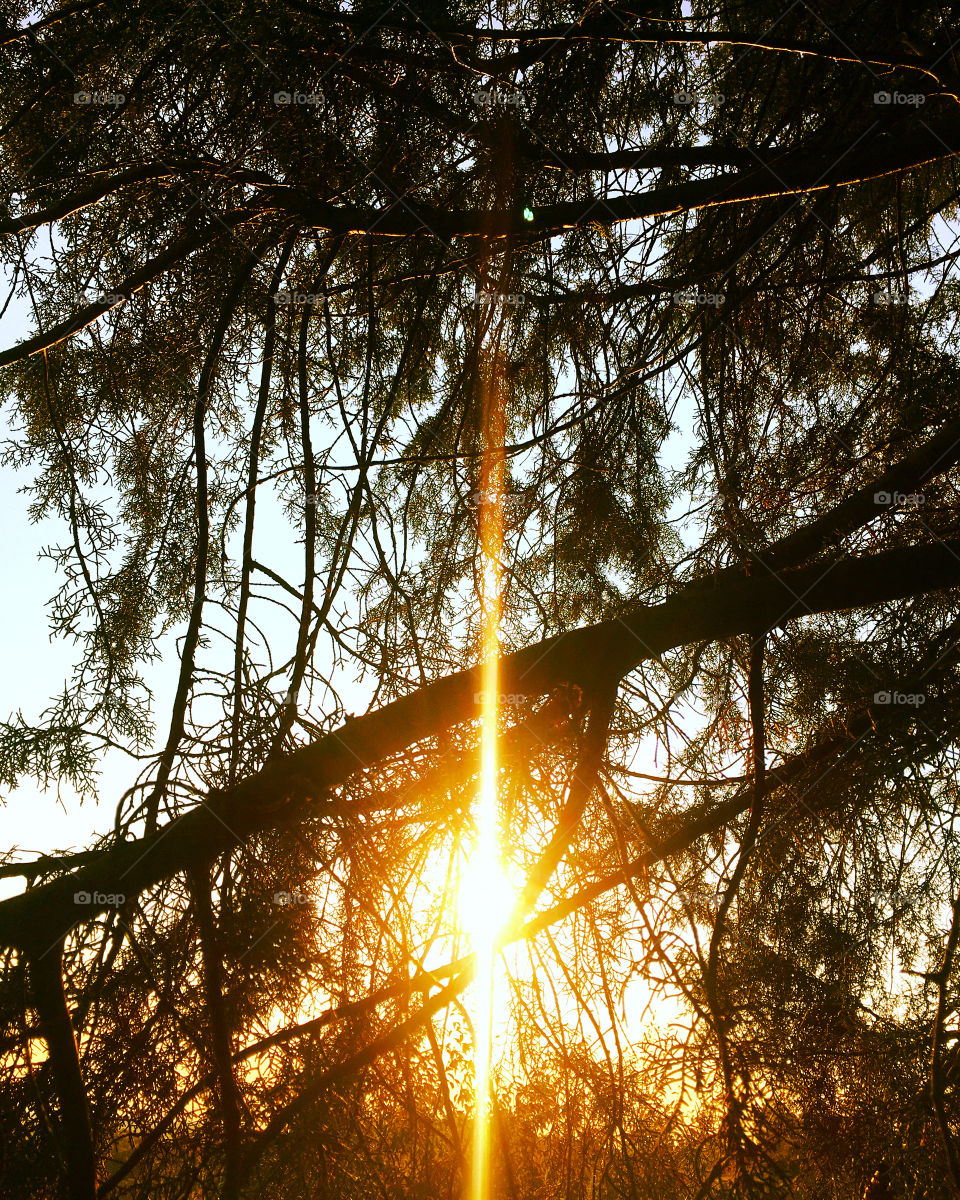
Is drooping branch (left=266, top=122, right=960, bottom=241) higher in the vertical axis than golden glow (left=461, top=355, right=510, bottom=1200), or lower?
higher

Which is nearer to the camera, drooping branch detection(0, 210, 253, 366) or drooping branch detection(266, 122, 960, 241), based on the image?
drooping branch detection(266, 122, 960, 241)

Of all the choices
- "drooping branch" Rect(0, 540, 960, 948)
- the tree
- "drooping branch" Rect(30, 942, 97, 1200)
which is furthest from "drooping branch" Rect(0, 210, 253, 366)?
"drooping branch" Rect(30, 942, 97, 1200)

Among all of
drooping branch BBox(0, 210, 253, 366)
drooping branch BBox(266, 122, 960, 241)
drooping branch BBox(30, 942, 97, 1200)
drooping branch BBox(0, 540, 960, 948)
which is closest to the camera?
drooping branch BBox(30, 942, 97, 1200)

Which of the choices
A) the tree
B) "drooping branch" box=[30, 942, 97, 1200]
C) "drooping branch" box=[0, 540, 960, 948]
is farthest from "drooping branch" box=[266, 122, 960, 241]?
"drooping branch" box=[30, 942, 97, 1200]

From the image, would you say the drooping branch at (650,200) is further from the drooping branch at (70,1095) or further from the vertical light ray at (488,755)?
the drooping branch at (70,1095)

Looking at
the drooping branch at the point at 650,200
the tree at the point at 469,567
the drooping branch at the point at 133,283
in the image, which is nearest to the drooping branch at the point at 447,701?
the tree at the point at 469,567

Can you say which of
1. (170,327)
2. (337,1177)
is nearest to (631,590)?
(170,327)

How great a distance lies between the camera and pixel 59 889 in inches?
93.4

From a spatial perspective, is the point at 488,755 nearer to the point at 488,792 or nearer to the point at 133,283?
the point at 488,792

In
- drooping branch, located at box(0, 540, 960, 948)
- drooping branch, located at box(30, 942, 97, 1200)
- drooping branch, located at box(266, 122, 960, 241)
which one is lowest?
drooping branch, located at box(30, 942, 97, 1200)

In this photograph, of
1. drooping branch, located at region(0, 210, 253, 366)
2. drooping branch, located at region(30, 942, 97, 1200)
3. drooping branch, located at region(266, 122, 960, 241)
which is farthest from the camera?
drooping branch, located at region(0, 210, 253, 366)

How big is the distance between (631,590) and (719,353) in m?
0.87

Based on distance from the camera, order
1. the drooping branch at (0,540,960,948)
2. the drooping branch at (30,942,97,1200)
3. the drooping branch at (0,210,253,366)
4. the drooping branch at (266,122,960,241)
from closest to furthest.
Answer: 1. the drooping branch at (30,942,97,1200)
2. the drooping branch at (0,540,960,948)
3. the drooping branch at (266,122,960,241)
4. the drooping branch at (0,210,253,366)

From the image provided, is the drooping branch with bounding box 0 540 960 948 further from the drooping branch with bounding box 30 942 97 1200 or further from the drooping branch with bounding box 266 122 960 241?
the drooping branch with bounding box 266 122 960 241
